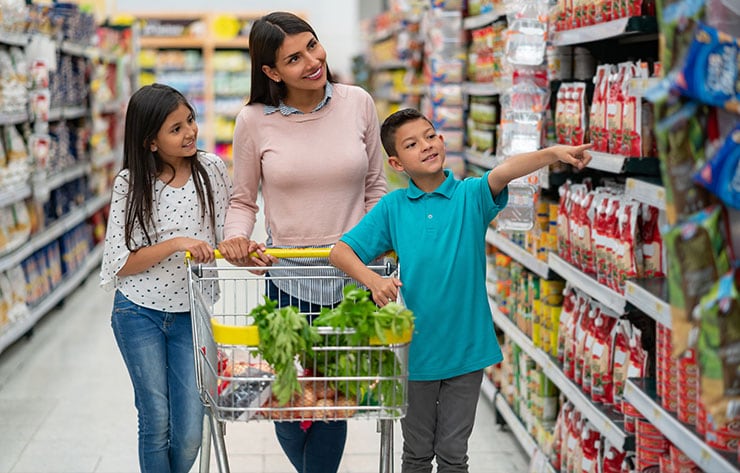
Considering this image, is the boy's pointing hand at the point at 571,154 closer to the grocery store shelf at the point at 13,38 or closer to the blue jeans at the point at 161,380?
the blue jeans at the point at 161,380

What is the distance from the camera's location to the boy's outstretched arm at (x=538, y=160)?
244 cm

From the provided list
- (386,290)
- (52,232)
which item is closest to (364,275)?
(386,290)

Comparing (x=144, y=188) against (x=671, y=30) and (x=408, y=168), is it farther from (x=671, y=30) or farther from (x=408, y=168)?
(x=671, y=30)

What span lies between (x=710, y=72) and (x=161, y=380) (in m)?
1.85

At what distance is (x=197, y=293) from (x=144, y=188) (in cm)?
56

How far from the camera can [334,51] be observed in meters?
15.2

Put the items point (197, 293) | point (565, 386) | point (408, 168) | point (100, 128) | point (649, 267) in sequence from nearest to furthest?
point (197, 293) → point (408, 168) → point (649, 267) → point (565, 386) → point (100, 128)

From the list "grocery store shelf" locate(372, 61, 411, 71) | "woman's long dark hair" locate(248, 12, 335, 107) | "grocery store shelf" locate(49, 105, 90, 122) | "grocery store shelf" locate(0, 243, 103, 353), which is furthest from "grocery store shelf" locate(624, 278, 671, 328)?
"grocery store shelf" locate(372, 61, 411, 71)

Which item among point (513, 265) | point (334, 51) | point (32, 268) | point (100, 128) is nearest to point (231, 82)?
point (334, 51)

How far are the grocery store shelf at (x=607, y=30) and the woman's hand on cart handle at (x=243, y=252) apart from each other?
3.75 feet

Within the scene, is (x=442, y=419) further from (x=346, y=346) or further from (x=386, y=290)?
(x=346, y=346)

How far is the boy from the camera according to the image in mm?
2602

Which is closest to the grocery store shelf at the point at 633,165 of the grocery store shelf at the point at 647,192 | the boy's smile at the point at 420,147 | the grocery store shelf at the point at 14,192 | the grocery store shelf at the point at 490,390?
the grocery store shelf at the point at 647,192

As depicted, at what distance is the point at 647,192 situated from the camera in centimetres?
244
